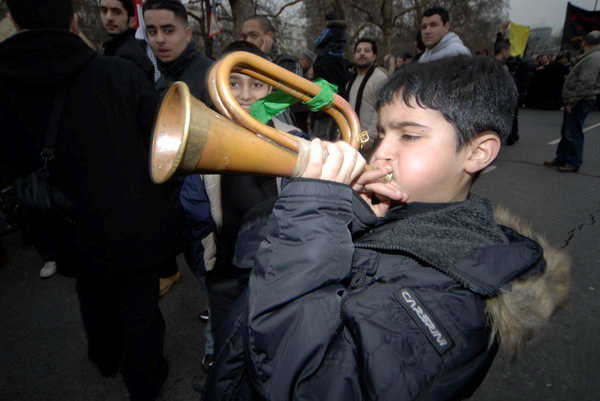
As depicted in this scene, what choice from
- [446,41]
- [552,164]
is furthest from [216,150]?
[552,164]

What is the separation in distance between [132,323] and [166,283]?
1.33 meters

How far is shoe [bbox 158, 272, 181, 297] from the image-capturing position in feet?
10.2

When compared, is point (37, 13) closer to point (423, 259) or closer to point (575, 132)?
point (423, 259)

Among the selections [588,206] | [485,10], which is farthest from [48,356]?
[485,10]

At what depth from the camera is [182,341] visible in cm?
260

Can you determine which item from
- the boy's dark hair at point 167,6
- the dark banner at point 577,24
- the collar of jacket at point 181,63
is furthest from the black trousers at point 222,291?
the dark banner at point 577,24

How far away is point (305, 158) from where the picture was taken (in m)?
0.94

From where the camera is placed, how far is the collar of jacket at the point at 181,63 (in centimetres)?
285

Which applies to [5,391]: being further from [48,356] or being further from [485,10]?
[485,10]

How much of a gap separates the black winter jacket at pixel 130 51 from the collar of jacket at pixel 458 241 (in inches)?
101

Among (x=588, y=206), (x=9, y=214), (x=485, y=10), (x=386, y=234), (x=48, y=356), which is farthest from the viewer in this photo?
(x=485, y=10)

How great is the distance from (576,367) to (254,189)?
2.31 m

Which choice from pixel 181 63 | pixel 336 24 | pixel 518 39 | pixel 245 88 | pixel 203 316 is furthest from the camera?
pixel 518 39

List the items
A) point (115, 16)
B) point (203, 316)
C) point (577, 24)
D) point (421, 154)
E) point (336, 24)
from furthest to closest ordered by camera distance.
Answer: point (577, 24) < point (336, 24) < point (115, 16) < point (203, 316) < point (421, 154)
